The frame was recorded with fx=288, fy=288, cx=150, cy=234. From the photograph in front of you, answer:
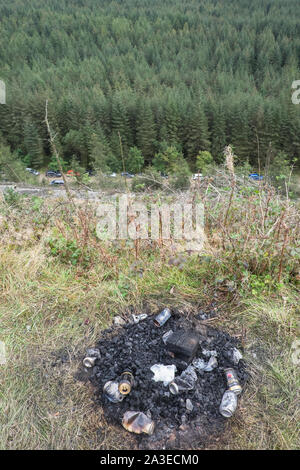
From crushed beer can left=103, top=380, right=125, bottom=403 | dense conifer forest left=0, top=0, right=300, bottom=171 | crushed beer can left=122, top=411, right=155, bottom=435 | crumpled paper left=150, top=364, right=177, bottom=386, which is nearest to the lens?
crushed beer can left=122, top=411, right=155, bottom=435

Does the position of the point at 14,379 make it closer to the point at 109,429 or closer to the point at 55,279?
the point at 109,429

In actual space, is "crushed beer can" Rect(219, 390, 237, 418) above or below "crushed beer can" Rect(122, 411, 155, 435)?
below

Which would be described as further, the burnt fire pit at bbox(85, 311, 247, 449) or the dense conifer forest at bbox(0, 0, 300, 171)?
the dense conifer forest at bbox(0, 0, 300, 171)

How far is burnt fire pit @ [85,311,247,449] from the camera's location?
62.5 inches

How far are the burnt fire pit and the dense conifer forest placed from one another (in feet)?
6.42

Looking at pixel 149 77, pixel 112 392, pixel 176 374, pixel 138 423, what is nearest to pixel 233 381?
pixel 176 374

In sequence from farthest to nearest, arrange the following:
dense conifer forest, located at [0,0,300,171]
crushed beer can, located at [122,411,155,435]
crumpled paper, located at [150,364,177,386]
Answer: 1. dense conifer forest, located at [0,0,300,171]
2. crumpled paper, located at [150,364,177,386]
3. crushed beer can, located at [122,411,155,435]

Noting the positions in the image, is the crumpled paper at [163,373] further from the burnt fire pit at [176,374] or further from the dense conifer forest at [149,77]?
the dense conifer forest at [149,77]

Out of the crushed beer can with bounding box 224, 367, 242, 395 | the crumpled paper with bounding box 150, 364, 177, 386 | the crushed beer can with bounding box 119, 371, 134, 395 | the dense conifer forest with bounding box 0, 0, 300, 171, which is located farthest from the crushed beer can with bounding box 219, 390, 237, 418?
the dense conifer forest with bounding box 0, 0, 300, 171

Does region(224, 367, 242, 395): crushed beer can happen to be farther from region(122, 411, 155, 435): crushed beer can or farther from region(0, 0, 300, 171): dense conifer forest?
region(0, 0, 300, 171): dense conifer forest

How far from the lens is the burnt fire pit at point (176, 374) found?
1.59 meters

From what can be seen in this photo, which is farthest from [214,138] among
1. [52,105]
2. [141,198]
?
[141,198]

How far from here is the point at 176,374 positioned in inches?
73.4

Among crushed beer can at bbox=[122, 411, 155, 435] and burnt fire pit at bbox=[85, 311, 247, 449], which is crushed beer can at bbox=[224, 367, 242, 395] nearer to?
burnt fire pit at bbox=[85, 311, 247, 449]
